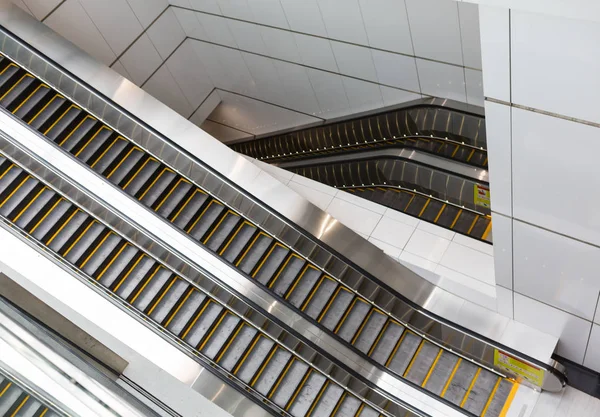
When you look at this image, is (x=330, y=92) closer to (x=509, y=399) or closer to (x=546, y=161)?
(x=509, y=399)

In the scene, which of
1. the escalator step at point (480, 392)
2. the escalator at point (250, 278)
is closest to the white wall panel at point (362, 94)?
the escalator at point (250, 278)

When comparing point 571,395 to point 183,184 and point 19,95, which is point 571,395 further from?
point 19,95

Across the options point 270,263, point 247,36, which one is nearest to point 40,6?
point 247,36

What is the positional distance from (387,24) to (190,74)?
5.43 meters

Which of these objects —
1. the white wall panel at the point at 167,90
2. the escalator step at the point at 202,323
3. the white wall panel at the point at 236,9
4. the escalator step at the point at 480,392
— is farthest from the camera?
the white wall panel at the point at 167,90

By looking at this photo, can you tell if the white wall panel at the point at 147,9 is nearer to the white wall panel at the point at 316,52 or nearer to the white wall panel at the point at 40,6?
the white wall panel at the point at 40,6

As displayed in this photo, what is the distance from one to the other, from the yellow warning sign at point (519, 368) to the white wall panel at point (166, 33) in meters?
8.43

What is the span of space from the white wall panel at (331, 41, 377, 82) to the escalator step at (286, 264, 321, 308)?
337 centimetres

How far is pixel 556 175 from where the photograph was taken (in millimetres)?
4641

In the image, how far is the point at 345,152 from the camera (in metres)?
11.3

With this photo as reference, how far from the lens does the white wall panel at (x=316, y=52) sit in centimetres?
1021

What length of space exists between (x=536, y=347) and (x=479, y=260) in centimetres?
119

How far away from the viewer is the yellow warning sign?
23.9ft

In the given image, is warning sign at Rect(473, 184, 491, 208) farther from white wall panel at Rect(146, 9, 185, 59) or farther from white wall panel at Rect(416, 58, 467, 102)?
white wall panel at Rect(146, 9, 185, 59)
